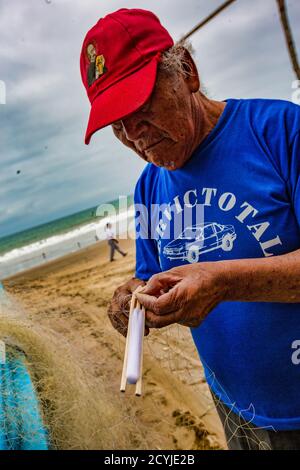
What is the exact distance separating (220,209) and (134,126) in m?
0.44

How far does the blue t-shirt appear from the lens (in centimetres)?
117

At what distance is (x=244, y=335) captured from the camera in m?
1.35

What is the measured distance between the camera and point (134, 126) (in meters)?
1.24

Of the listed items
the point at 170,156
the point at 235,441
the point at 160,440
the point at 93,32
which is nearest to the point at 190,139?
the point at 170,156

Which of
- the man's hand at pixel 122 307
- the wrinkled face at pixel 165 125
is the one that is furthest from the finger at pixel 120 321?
the wrinkled face at pixel 165 125

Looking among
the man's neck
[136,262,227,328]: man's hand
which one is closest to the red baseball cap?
the man's neck

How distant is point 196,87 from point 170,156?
0.93 feet

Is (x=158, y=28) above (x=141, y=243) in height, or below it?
above

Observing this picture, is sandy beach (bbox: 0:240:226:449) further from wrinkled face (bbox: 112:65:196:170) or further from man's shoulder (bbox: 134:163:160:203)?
wrinkled face (bbox: 112:65:196:170)

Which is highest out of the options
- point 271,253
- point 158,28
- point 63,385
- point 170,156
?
point 158,28

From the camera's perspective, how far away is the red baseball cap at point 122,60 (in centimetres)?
117

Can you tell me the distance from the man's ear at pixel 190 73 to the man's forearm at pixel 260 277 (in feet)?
2.33

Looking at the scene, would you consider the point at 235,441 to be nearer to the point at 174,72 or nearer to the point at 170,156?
the point at 170,156

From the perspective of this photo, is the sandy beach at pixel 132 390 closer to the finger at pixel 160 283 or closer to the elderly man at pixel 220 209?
the elderly man at pixel 220 209
